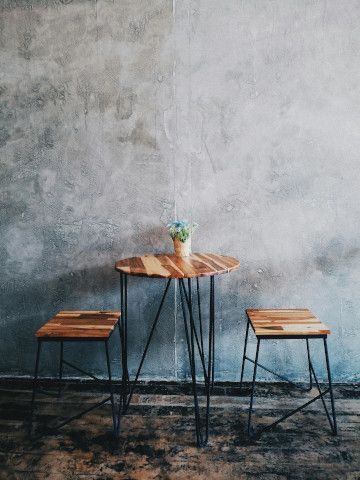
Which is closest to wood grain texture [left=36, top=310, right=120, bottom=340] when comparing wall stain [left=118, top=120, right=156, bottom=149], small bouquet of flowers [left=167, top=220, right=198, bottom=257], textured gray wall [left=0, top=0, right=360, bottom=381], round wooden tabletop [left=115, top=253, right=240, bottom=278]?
round wooden tabletop [left=115, top=253, right=240, bottom=278]

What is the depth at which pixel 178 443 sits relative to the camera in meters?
2.50

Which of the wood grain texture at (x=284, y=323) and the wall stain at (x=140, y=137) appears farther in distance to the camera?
the wall stain at (x=140, y=137)

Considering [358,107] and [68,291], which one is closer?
[358,107]

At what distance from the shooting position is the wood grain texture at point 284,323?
2428 mm

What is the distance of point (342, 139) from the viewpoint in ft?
10.0

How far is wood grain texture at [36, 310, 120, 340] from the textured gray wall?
51 cm

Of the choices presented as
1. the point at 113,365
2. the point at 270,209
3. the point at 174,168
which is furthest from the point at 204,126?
the point at 113,365

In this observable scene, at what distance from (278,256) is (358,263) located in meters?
0.61

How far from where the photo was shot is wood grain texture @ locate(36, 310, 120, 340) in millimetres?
2411

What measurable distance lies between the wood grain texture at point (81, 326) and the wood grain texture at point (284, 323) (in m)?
0.91

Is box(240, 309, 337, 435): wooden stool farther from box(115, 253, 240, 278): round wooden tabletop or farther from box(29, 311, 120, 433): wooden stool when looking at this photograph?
box(29, 311, 120, 433): wooden stool

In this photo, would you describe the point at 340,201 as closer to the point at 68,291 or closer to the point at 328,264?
the point at 328,264

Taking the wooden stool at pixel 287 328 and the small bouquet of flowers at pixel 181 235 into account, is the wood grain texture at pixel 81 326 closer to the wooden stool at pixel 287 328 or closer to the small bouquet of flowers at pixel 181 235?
the small bouquet of flowers at pixel 181 235

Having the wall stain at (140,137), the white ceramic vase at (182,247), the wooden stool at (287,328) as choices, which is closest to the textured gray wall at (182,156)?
the wall stain at (140,137)
